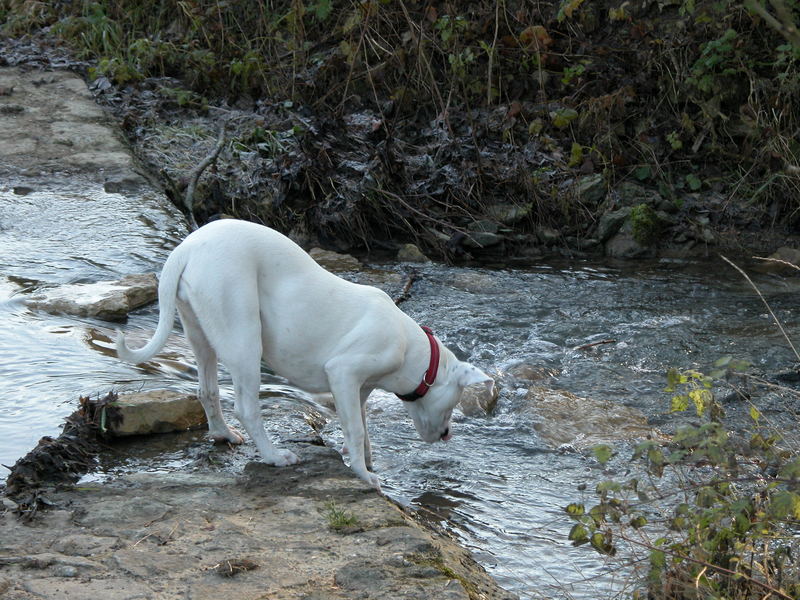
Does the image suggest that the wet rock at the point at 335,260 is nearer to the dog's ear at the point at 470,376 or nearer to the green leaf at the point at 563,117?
the green leaf at the point at 563,117

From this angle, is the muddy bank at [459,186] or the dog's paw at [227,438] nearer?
the dog's paw at [227,438]

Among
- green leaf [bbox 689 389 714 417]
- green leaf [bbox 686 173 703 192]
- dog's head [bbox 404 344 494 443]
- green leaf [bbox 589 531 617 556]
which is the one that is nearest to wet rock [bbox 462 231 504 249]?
green leaf [bbox 686 173 703 192]

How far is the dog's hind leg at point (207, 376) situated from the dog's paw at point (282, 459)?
385 mm

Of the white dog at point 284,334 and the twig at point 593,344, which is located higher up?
the white dog at point 284,334

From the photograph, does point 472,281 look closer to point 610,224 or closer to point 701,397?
point 610,224

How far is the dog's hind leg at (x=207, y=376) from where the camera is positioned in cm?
446

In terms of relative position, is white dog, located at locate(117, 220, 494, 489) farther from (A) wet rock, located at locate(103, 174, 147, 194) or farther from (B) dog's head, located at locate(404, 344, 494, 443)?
(A) wet rock, located at locate(103, 174, 147, 194)

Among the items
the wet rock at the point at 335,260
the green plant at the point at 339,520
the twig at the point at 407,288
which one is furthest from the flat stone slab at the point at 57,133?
the green plant at the point at 339,520

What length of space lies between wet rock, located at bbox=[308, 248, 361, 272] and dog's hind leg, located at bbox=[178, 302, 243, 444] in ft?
13.1

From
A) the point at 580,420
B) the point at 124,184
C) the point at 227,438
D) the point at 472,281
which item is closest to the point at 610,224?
the point at 472,281

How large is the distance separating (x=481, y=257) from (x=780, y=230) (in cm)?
310

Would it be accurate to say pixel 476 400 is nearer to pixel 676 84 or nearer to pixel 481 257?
pixel 481 257

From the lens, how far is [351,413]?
4410mm

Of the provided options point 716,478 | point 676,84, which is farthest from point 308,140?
point 716,478
